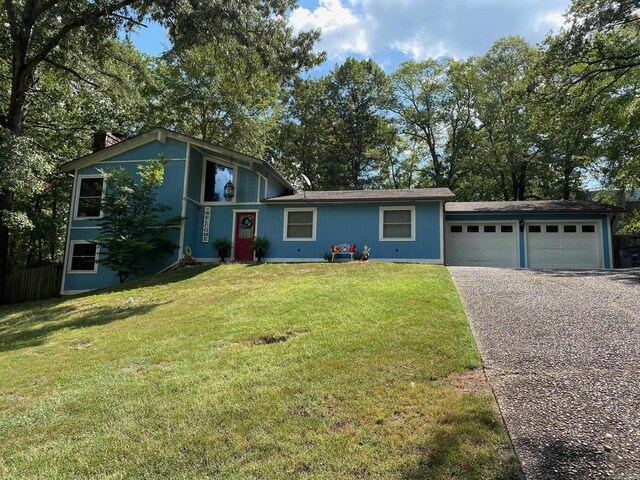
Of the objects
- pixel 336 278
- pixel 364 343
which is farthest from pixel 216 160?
pixel 364 343

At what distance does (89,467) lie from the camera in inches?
122

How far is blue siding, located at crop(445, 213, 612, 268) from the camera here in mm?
15438

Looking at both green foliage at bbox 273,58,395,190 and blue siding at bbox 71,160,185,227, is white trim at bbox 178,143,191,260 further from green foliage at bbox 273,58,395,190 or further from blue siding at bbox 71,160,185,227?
green foliage at bbox 273,58,395,190

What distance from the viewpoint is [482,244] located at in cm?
1647

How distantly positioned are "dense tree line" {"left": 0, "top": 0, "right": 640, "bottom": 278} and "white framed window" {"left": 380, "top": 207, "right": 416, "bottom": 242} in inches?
215

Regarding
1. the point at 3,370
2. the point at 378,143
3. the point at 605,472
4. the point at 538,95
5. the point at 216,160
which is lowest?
the point at 3,370

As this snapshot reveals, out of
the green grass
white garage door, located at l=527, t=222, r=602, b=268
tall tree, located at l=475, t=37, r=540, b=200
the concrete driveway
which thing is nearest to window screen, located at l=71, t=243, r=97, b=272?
the green grass

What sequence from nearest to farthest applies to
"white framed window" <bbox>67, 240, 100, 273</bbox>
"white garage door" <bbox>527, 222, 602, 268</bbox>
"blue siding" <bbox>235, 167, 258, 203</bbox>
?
"white garage door" <bbox>527, 222, 602, 268</bbox>
"white framed window" <bbox>67, 240, 100, 273</bbox>
"blue siding" <bbox>235, 167, 258, 203</bbox>

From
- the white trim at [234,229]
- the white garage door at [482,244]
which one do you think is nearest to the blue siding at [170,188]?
the white trim at [234,229]

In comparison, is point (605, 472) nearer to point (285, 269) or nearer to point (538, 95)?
point (285, 269)

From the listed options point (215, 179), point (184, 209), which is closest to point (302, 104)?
point (215, 179)

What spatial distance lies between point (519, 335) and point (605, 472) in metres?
2.78

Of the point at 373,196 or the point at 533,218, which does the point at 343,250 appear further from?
the point at 533,218

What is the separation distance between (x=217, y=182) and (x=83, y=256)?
5824 mm
